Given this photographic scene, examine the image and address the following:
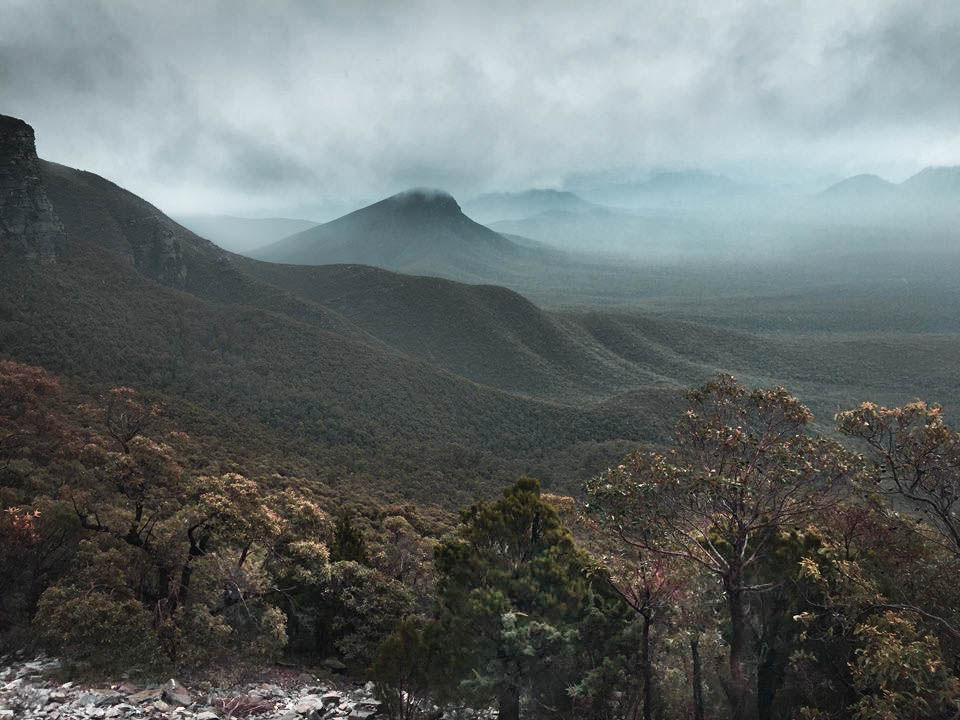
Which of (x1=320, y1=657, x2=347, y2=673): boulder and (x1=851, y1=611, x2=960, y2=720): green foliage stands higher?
(x1=851, y1=611, x2=960, y2=720): green foliage

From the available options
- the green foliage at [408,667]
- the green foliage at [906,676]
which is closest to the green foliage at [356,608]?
the green foliage at [408,667]

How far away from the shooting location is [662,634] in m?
14.6

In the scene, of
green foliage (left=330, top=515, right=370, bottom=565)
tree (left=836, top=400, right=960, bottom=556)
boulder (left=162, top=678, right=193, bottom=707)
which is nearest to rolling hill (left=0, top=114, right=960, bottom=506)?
green foliage (left=330, top=515, right=370, bottom=565)

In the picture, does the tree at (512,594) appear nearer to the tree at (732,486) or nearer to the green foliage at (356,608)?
the tree at (732,486)

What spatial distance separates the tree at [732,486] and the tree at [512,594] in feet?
6.83

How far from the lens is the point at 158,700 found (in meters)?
12.8

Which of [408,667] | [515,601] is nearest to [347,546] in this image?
[408,667]

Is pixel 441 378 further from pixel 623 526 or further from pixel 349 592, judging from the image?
pixel 623 526

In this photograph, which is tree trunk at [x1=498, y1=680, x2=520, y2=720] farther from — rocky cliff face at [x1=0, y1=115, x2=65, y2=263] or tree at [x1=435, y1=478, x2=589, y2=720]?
rocky cliff face at [x1=0, y1=115, x2=65, y2=263]

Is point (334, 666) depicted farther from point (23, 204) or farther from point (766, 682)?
point (23, 204)

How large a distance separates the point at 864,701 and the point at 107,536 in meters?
20.6

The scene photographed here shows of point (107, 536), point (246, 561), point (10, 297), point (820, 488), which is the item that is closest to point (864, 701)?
point (820, 488)

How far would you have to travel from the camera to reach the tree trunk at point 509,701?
1367 cm

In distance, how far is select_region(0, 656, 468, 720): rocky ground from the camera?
39.4 ft
